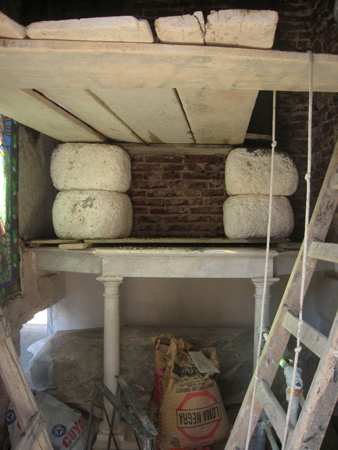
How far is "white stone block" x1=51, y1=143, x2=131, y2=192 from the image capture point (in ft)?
8.67

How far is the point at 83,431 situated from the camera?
101 inches

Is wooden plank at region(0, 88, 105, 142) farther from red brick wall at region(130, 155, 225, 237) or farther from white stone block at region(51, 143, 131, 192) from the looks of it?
red brick wall at region(130, 155, 225, 237)

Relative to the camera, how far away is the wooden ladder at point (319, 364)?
116 cm

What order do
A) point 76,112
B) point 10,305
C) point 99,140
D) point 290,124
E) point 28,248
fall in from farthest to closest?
point 290,124 → point 99,140 → point 28,248 → point 10,305 → point 76,112

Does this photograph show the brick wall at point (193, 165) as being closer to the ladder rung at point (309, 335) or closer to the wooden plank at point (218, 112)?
the wooden plank at point (218, 112)

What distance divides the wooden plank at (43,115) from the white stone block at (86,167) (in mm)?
82

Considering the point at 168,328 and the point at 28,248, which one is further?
the point at 168,328

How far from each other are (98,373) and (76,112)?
2.16 meters

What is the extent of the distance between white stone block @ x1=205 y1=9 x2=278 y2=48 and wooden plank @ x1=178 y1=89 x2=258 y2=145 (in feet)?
1.56

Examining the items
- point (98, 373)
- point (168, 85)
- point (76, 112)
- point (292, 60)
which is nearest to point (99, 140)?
point (76, 112)

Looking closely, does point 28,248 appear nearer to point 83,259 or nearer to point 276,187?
point 83,259

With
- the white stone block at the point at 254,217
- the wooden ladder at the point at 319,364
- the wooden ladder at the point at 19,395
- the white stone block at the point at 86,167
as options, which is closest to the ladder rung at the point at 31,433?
the wooden ladder at the point at 19,395

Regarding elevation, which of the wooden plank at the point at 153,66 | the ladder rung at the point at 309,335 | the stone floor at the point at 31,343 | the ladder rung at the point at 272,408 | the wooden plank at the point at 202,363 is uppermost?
the wooden plank at the point at 153,66

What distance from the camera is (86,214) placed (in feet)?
8.52
